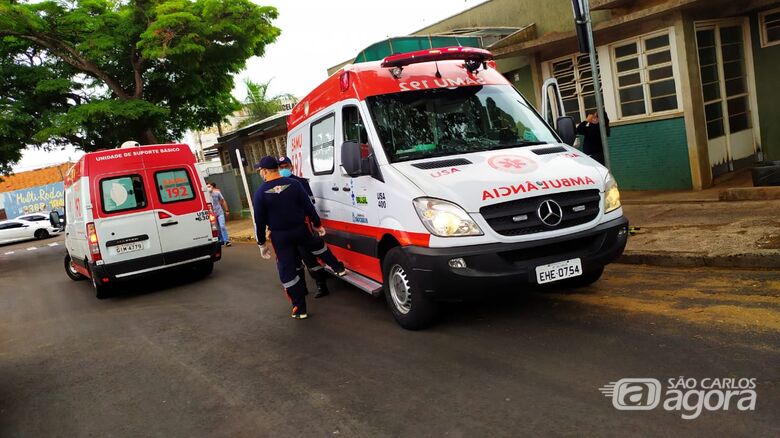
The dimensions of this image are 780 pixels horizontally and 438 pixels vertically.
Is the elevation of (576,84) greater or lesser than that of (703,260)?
greater

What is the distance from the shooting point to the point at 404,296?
511 centimetres

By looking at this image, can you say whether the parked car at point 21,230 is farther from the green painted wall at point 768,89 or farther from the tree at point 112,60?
the green painted wall at point 768,89

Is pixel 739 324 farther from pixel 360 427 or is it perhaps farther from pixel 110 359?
pixel 110 359

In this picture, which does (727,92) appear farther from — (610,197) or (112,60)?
(112,60)

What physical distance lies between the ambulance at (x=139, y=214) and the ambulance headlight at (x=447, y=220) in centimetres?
619

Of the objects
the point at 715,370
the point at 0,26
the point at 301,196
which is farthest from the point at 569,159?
the point at 0,26

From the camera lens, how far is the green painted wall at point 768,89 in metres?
10.3

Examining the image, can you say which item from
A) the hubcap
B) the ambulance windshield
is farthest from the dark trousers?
the ambulance windshield

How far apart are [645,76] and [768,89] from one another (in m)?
2.14

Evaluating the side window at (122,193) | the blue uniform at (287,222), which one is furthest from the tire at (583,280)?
the side window at (122,193)

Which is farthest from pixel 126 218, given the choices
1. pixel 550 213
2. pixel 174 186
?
pixel 550 213

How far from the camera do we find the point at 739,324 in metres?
4.20

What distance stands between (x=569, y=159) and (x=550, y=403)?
2.35 m

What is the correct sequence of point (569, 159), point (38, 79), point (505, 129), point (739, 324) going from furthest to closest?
point (38, 79), point (505, 129), point (569, 159), point (739, 324)
